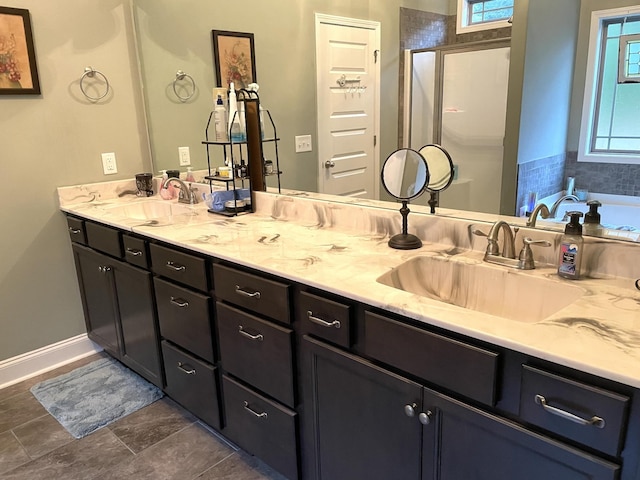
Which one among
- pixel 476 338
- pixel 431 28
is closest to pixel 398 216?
pixel 431 28

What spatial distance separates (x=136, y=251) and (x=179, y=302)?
0.39m

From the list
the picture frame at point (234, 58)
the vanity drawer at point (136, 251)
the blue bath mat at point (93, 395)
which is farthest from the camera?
the picture frame at point (234, 58)

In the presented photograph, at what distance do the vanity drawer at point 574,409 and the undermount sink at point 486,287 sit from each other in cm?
41

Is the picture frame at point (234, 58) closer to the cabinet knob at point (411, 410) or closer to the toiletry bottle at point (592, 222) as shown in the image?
the toiletry bottle at point (592, 222)

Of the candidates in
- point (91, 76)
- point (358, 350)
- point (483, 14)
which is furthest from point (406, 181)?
point (91, 76)

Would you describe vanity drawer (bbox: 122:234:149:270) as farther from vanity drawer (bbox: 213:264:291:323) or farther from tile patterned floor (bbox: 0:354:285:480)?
tile patterned floor (bbox: 0:354:285:480)

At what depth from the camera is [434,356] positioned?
3.97 feet

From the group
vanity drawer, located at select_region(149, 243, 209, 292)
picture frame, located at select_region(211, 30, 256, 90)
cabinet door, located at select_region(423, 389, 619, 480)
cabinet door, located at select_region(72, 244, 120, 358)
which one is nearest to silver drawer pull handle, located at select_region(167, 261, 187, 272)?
vanity drawer, located at select_region(149, 243, 209, 292)

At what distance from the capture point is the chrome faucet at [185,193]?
2811mm

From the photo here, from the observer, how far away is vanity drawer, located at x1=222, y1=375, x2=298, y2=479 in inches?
67.4

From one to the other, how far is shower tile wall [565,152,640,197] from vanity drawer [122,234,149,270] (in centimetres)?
172

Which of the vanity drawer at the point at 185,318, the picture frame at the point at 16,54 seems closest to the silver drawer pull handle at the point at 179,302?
the vanity drawer at the point at 185,318

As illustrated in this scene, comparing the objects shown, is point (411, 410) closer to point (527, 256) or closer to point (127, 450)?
point (527, 256)

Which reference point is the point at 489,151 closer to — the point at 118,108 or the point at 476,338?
the point at 476,338
